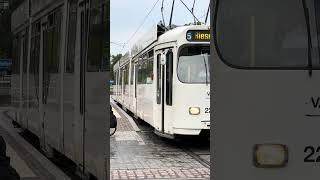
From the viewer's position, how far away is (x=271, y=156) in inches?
143

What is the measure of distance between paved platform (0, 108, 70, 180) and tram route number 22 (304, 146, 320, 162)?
606cm

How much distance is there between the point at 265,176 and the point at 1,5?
1911 inches

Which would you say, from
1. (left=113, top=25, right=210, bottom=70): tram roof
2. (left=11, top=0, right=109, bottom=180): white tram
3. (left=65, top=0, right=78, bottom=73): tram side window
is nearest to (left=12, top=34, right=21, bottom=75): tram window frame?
(left=11, top=0, right=109, bottom=180): white tram

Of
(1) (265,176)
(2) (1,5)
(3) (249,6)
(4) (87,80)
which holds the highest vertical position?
(2) (1,5)

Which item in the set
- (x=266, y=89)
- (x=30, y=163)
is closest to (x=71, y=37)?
(x=30, y=163)

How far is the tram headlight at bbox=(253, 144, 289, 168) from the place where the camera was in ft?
11.9

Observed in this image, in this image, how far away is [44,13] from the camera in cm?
1040

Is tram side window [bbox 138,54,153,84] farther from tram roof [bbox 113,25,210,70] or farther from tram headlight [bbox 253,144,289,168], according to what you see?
tram headlight [bbox 253,144,289,168]

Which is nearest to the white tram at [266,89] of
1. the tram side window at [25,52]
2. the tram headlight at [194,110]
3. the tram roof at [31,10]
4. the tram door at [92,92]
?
the tram door at [92,92]

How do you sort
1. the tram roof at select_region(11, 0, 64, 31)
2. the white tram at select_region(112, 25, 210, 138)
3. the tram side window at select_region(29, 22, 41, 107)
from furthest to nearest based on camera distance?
the white tram at select_region(112, 25, 210, 138) → the tram side window at select_region(29, 22, 41, 107) → the tram roof at select_region(11, 0, 64, 31)

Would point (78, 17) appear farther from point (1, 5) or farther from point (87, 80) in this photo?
point (1, 5)

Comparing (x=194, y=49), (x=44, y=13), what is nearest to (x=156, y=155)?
(x=194, y=49)

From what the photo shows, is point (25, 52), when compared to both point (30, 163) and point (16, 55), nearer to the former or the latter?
point (16, 55)

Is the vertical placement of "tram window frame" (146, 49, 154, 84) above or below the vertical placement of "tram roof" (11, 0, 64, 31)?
below
